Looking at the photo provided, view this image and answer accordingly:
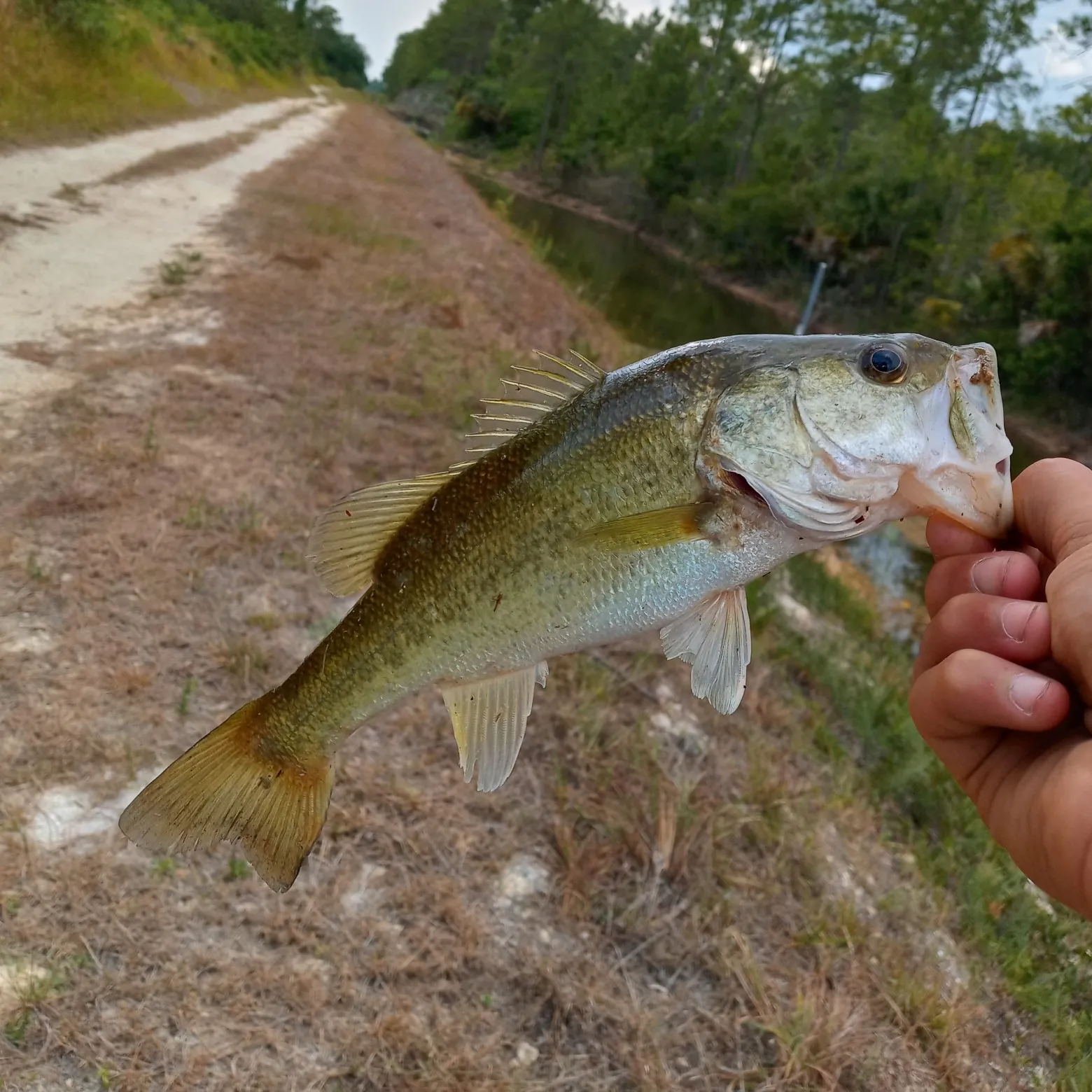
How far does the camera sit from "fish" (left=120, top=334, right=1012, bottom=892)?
1.74 meters

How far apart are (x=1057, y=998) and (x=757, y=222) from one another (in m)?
36.6

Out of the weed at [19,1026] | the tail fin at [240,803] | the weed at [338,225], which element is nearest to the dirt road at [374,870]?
the weed at [19,1026]

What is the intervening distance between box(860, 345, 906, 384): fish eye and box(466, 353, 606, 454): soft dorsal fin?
0.61 m

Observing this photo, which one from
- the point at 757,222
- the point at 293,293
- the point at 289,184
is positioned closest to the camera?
the point at 293,293

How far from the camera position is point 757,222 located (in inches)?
1405

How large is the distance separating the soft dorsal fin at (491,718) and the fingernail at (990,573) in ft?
3.29

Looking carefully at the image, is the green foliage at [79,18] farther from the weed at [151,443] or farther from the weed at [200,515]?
the weed at [200,515]

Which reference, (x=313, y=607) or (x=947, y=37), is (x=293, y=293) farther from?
(x=947, y=37)

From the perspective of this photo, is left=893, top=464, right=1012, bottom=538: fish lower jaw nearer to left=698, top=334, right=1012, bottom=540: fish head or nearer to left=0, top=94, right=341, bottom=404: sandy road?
left=698, top=334, right=1012, bottom=540: fish head

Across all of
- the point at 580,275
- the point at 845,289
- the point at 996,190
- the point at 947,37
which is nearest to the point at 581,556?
the point at 580,275

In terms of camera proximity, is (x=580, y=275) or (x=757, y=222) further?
(x=757, y=222)

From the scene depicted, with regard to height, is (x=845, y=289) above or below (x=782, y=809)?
above

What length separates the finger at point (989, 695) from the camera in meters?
1.56

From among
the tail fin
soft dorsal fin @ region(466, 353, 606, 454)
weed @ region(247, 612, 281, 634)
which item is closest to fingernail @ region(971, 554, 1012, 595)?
soft dorsal fin @ region(466, 353, 606, 454)
